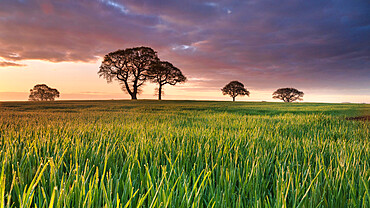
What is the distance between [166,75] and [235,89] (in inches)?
1101

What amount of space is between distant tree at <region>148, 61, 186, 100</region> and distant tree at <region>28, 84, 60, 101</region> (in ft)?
119

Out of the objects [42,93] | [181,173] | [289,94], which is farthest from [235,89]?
[181,173]

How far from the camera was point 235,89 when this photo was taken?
65312mm

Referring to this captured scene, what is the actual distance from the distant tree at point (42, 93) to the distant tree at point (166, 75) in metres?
36.1

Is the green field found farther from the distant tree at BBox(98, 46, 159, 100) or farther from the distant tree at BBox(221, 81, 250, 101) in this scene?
the distant tree at BBox(221, 81, 250, 101)

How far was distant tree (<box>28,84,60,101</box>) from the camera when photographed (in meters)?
59.4

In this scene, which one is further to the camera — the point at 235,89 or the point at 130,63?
the point at 235,89

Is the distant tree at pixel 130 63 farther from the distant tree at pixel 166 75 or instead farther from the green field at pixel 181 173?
the green field at pixel 181 173

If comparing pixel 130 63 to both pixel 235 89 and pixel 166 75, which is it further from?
pixel 235 89

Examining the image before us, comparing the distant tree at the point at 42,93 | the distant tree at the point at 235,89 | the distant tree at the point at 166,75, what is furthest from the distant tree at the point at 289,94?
the distant tree at the point at 42,93

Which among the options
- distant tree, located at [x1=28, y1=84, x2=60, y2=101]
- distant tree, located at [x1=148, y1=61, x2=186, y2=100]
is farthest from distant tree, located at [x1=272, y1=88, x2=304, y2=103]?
distant tree, located at [x1=28, y1=84, x2=60, y2=101]

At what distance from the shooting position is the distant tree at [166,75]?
43594 mm

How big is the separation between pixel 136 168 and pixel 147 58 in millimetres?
42088

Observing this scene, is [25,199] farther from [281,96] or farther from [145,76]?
[281,96]
